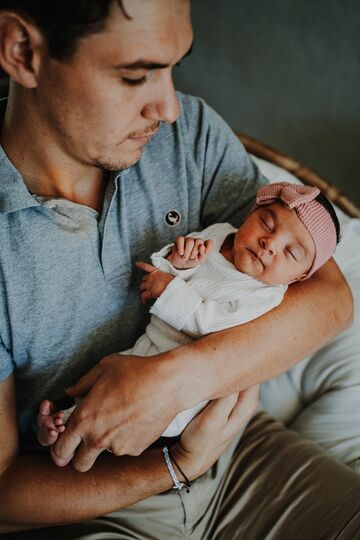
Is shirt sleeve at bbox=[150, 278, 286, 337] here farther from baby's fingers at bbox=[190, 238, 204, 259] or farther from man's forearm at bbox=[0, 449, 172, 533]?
man's forearm at bbox=[0, 449, 172, 533]

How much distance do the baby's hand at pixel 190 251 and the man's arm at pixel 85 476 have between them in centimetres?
31

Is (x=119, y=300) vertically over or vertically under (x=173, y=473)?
over

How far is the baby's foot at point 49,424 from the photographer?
109cm

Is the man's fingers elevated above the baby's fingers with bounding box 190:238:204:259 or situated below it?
below

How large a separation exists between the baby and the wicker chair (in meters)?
0.41

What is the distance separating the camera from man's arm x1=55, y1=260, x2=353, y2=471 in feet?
3.51

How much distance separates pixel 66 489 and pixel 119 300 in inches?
16.2

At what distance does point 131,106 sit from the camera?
1.05 metres

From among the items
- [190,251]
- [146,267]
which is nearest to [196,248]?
[190,251]

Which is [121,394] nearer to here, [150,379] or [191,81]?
[150,379]

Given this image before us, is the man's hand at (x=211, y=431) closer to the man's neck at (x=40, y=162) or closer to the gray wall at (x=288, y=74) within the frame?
the man's neck at (x=40, y=162)

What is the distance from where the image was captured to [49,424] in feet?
3.59

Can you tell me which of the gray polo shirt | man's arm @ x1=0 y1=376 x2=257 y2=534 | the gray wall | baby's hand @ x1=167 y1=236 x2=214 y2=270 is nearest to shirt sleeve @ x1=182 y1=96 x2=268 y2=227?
the gray polo shirt

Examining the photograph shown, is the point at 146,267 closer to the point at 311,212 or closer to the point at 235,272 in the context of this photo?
the point at 235,272
